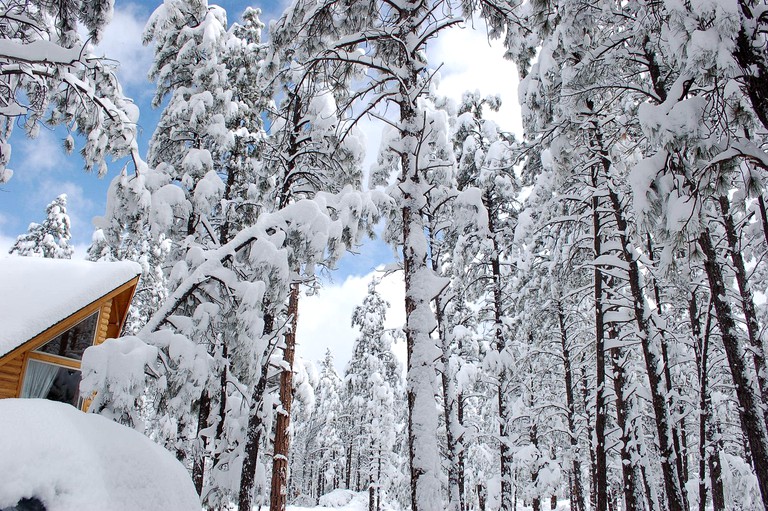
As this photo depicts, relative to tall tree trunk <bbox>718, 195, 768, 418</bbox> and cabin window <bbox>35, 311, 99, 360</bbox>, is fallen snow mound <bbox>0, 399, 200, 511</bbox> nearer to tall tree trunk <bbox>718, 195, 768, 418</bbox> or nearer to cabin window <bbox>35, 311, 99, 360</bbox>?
cabin window <bbox>35, 311, 99, 360</bbox>

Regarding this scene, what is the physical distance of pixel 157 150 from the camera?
1312 cm

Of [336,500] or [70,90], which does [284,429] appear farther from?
[336,500]

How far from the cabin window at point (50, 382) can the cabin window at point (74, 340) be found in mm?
291

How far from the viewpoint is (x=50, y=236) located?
2697 centimetres

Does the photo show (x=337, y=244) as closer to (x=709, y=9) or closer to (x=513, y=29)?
(x=513, y=29)

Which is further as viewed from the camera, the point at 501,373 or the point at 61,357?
the point at 501,373

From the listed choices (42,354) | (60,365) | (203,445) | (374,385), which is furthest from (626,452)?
(374,385)

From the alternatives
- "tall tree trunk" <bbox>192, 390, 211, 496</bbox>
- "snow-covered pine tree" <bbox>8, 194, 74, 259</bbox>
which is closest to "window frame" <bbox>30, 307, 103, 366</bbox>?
"tall tree trunk" <bbox>192, 390, 211, 496</bbox>

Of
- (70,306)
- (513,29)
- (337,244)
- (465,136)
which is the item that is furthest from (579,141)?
(70,306)

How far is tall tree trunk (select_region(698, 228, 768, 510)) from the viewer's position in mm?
6707

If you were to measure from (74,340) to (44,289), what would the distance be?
1.56 m

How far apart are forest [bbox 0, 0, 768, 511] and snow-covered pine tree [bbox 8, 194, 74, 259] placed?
60.6 ft

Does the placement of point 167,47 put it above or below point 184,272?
above

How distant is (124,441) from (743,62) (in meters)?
6.46
